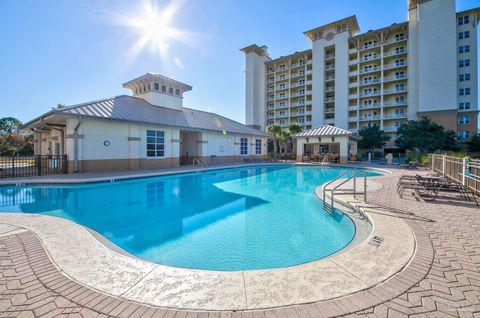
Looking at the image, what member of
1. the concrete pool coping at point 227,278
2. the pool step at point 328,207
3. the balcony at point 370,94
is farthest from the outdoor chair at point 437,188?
the balcony at point 370,94

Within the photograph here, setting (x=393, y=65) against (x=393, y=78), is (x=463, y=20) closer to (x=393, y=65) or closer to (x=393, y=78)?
(x=393, y=65)

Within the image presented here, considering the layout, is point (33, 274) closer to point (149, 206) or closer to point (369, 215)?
point (149, 206)

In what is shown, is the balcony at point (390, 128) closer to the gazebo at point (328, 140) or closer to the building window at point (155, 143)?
the gazebo at point (328, 140)

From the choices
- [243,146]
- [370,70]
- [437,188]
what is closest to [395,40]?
[370,70]

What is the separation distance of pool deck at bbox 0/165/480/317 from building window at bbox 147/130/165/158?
14.5 m

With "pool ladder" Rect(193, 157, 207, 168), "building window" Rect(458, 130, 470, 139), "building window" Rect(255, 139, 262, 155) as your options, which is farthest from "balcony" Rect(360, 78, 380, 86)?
"pool ladder" Rect(193, 157, 207, 168)

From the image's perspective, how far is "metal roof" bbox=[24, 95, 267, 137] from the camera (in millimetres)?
14429

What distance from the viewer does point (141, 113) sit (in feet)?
58.6

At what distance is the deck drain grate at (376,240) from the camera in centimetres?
391

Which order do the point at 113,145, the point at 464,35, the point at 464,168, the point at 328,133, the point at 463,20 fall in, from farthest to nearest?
the point at 463,20
the point at 464,35
the point at 328,133
the point at 113,145
the point at 464,168

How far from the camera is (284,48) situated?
2004 inches

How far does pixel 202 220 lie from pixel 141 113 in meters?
14.3

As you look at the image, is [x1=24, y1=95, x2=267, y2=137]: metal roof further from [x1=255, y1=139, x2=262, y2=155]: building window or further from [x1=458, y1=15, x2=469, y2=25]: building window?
[x1=458, y1=15, x2=469, y2=25]: building window

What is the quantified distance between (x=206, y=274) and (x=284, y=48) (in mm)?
56164
